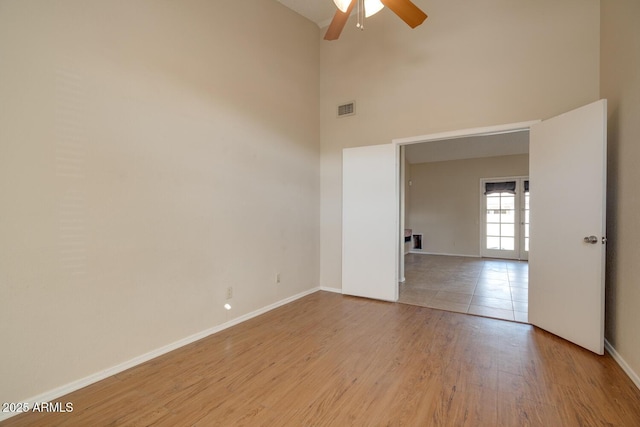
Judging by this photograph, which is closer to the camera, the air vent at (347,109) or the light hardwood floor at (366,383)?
the light hardwood floor at (366,383)

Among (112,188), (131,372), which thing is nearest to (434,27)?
(112,188)

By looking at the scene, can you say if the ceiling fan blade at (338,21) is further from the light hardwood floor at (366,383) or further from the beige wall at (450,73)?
the light hardwood floor at (366,383)

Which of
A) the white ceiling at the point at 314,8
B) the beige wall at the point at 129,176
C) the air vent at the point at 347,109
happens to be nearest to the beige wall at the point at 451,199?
the air vent at the point at 347,109

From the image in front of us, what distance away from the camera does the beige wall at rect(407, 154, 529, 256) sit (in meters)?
7.99

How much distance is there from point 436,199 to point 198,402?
8.35 metres

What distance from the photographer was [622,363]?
7.34 feet

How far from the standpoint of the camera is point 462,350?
8.43 ft

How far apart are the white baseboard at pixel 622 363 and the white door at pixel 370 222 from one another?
81.2 inches

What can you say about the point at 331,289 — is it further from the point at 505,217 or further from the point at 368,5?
the point at 505,217

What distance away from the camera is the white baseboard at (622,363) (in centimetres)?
203

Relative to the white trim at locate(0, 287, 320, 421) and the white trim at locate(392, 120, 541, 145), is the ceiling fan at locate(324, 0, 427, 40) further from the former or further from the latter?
the white trim at locate(0, 287, 320, 421)

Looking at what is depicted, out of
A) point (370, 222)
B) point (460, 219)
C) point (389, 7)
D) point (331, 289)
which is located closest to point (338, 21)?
point (389, 7)

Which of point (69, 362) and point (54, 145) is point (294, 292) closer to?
point (69, 362)

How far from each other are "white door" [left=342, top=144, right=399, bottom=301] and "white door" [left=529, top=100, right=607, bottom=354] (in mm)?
1536
